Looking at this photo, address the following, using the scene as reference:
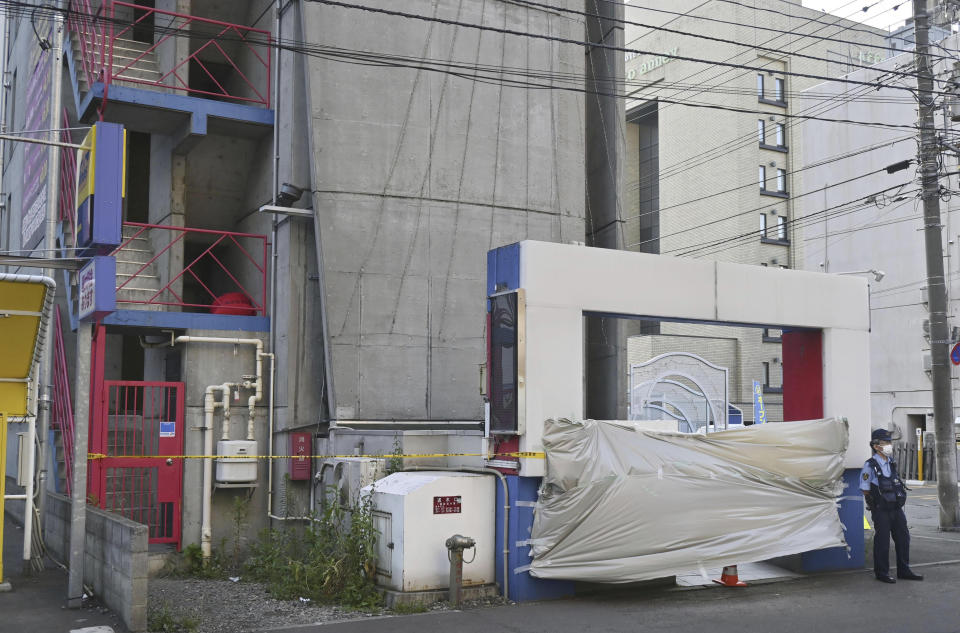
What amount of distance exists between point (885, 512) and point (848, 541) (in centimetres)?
110

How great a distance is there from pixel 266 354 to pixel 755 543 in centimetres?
750

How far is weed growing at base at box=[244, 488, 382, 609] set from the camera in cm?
991

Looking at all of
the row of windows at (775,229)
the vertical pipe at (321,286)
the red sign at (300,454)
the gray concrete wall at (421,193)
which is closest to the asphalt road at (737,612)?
the red sign at (300,454)

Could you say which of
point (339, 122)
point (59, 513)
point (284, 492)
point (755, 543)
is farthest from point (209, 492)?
point (755, 543)

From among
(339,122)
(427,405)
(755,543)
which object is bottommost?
(755,543)

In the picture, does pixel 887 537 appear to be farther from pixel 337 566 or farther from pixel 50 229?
pixel 50 229

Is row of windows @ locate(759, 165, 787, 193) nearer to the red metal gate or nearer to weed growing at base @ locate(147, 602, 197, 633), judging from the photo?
the red metal gate

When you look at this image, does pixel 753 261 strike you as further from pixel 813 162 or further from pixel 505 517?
pixel 505 517

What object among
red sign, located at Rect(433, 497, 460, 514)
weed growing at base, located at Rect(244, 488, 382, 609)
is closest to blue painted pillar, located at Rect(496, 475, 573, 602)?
red sign, located at Rect(433, 497, 460, 514)

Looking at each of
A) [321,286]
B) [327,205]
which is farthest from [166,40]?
[321,286]

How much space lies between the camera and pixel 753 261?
43.8 m

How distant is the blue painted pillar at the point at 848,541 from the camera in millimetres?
12148

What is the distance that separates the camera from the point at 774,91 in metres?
44.6

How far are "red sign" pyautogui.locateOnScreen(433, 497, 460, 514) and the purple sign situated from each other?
11.0m
